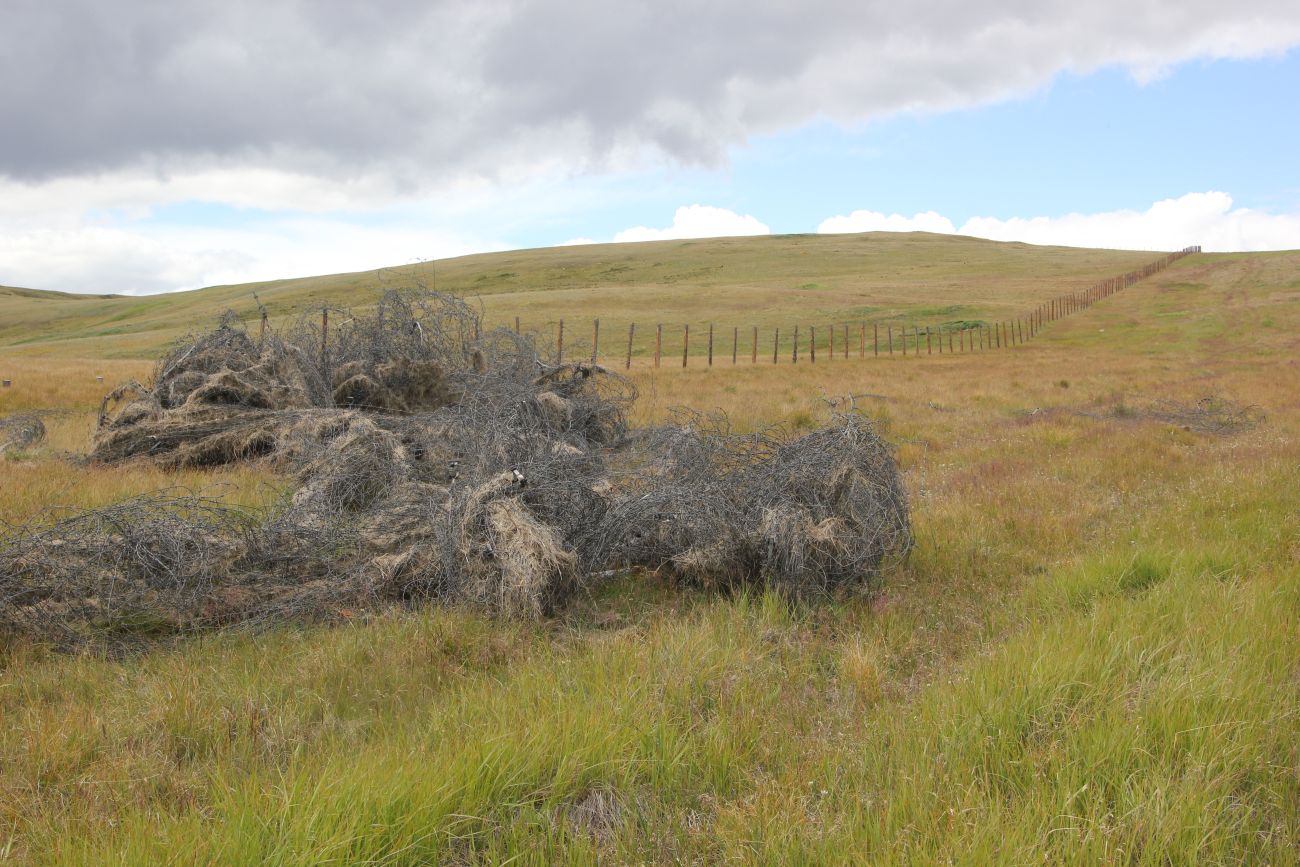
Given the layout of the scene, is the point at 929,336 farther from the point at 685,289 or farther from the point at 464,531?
the point at 464,531

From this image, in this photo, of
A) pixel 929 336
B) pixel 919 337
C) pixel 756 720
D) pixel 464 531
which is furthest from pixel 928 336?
pixel 756 720

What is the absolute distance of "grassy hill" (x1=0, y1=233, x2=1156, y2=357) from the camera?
4906 cm

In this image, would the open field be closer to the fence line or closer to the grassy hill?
the fence line

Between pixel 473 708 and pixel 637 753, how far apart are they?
2.75ft

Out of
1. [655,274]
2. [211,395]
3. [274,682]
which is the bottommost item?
[274,682]

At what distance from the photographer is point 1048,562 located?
6.21 m

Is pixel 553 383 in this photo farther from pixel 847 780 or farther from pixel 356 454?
pixel 847 780

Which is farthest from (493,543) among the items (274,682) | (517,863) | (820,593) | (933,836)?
(933,836)

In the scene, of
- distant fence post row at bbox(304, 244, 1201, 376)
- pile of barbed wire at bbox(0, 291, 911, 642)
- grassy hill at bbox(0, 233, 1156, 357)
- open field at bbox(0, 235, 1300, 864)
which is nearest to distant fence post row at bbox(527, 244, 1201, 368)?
distant fence post row at bbox(304, 244, 1201, 376)

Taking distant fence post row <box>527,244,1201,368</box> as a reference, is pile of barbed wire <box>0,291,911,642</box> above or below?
below

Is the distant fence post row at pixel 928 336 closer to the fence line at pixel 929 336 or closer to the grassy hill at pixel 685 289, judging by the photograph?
the fence line at pixel 929 336

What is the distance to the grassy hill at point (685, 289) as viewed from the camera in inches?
1932

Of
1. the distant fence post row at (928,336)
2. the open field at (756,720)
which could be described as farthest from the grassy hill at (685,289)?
the open field at (756,720)

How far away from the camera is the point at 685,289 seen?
6112 centimetres
